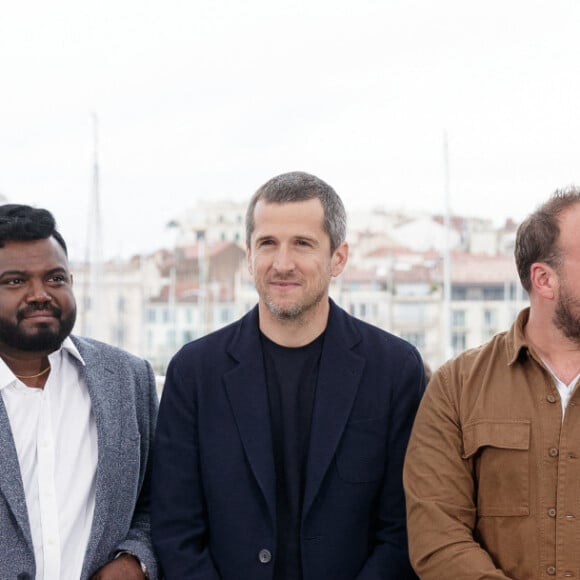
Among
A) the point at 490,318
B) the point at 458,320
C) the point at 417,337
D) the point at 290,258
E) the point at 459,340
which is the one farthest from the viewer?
the point at 459,340

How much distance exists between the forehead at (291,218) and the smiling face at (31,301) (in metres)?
0.64

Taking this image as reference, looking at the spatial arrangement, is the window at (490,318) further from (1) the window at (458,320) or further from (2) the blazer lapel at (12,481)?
(2) the blazer lapel at (12,481)

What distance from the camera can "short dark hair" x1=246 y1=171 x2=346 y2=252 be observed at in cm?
312

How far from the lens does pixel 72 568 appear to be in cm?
302

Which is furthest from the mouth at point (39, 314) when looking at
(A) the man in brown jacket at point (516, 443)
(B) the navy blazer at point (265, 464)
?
(A) the man in brown jacket at point (516, 443)

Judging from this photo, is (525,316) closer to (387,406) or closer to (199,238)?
(387,406)

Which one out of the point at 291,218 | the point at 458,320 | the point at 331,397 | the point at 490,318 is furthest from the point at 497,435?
the point at 458,320

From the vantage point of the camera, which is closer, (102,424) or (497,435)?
(497,435)

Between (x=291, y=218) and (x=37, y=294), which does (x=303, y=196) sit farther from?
(x=37, y=294)

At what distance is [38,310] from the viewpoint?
3.06m

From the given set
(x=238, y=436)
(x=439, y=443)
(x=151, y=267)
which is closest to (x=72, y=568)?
(x=238, y=436)

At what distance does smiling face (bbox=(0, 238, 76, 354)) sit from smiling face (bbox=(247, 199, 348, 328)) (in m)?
0.60

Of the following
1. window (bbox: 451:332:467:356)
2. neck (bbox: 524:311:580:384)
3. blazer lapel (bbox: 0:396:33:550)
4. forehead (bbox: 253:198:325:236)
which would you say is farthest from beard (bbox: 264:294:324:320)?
window (bbox: 451:332:467:356)

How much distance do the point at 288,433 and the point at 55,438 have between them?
0.70 meters
